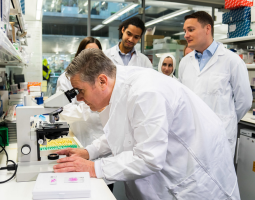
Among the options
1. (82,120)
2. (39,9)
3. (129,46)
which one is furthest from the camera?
(39,9)

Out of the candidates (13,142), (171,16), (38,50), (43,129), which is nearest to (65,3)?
(38,50)

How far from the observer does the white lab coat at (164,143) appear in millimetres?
1026

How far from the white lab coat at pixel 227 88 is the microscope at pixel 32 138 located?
150 cm

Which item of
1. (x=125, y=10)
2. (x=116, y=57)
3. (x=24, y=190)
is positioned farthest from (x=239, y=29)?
(x=24, y=190)

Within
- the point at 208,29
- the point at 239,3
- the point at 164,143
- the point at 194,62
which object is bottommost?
the point at 164,143

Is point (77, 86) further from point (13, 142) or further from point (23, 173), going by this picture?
point (13, 142)

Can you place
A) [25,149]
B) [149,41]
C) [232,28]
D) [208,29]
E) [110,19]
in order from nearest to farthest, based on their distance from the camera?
1. [25,149]
2. [208,29]
3. [232,28]
4. [110,19]
5. [149,41]

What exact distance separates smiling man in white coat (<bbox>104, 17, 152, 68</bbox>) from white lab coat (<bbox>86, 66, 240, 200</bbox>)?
1.57 metres

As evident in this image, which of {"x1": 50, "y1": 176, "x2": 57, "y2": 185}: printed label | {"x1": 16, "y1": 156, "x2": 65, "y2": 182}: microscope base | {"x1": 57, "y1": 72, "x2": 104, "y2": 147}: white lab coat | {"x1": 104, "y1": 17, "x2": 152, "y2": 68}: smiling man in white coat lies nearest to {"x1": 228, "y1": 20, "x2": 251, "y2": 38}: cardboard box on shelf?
{"x1": 104, "y1": 17, "x2": 152, "y2": 68}: smiling man in white coat

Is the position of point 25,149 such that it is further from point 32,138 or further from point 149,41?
point 149,41

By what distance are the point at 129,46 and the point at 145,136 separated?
1933 millimetres

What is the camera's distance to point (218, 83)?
7.48ft

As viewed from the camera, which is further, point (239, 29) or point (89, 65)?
point (239, 29)

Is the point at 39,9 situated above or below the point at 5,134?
above
